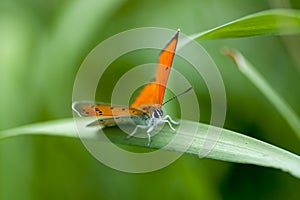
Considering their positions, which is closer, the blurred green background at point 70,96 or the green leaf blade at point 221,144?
the green leaf blade at point 221,144

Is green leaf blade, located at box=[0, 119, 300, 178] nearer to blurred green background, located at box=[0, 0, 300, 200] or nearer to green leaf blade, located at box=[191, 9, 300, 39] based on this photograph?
green leaf blade, located at box=[191, 9, 300, 39]

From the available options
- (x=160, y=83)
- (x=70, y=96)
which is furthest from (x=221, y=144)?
(x=70, y=96)

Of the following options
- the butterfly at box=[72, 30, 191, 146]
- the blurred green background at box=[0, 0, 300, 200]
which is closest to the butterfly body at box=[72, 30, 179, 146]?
the butterfly at box=[72, 30, 191, 146]

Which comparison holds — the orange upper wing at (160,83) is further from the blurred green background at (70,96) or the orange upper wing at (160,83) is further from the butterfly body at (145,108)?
the blurred green background at (70,96)

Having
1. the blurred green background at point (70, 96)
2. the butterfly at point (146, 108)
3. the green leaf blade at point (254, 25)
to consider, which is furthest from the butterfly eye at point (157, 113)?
the blurred green background at point (70, 96)

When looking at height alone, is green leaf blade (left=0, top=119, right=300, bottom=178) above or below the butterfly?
below

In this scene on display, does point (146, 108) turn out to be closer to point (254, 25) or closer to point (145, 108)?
point (145, 108)

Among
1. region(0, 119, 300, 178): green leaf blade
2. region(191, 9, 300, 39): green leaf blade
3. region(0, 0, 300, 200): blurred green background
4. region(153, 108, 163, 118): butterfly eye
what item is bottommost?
region(0, 119, 300, 178): green leaf blade
